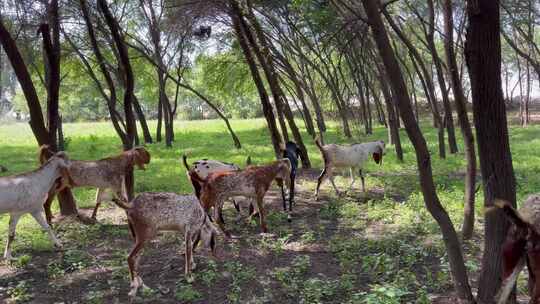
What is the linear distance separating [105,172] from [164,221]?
3.45 m

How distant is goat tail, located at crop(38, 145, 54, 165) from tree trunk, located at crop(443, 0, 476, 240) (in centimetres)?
644

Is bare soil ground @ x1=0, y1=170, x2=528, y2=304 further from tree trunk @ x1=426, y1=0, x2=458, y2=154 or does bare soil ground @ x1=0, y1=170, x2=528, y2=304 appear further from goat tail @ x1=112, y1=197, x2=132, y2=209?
tree trunk @ x1=426, y1=0, x2=458, y2=154

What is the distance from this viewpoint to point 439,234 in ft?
25.9

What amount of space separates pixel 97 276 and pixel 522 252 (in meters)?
4.99

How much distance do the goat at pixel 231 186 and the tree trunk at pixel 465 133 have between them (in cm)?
316

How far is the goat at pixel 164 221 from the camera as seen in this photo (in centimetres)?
620

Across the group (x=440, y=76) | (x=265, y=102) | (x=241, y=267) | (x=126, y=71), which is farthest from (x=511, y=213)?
(x=440, y=76)

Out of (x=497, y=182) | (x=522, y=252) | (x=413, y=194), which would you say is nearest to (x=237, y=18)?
(x=413, y=194)

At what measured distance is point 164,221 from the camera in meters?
6.57

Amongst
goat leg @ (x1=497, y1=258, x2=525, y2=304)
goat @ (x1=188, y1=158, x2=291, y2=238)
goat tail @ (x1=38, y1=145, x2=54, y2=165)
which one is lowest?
goat leg @ (x1=497, y1=258, x2=525, y2=304)

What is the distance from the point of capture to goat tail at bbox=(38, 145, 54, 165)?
8930mm

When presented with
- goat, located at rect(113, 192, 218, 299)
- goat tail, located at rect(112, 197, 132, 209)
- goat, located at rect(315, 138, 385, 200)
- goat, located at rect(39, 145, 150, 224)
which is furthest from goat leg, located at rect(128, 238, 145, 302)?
goat, located at rect(315, 138, 385, 200)

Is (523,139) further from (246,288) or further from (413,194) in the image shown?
(246,288)

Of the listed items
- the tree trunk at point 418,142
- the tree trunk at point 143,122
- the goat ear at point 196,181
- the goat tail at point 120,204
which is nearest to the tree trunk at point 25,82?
the goat ear at point 196,181
